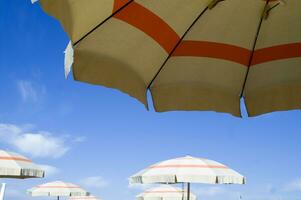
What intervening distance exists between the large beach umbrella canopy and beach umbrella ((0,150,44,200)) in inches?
326

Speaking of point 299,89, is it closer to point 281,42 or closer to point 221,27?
point 281,42

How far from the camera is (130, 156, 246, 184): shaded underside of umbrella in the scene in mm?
9680

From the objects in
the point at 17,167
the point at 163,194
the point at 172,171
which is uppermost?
the point at 17,167

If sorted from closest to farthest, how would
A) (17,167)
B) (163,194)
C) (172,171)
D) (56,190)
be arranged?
(172,171)
(17,167)
(163,194)
(56,190)

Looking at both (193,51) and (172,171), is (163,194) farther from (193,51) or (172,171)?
(193,51)

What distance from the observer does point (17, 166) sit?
1072cm

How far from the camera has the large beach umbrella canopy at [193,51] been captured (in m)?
2.81

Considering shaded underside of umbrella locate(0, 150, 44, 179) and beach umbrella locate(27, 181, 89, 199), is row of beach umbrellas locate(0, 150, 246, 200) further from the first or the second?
beach umbrella locate(27, 181, 89, 199)

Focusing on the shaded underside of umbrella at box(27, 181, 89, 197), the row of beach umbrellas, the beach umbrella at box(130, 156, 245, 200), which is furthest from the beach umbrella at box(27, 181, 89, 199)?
the beach umbrella at box(130, 156, 245, 200)

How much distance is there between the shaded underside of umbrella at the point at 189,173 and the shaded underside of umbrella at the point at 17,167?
2928 millimetres

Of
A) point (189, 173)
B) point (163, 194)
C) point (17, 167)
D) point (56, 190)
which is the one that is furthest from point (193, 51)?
point (56, 190)

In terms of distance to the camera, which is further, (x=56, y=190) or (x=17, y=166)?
(x=56, y=190)

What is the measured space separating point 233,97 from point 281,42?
624 millimetres

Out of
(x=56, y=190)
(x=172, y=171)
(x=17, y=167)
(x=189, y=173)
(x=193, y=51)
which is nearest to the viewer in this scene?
(x=193, y=51)
